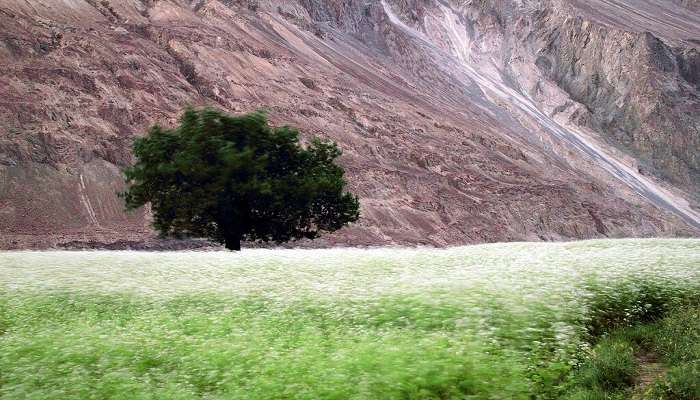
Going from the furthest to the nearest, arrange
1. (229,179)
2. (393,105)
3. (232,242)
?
(393,105) < (232,242) < (229,179)

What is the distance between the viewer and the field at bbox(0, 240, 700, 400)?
11.4 meters

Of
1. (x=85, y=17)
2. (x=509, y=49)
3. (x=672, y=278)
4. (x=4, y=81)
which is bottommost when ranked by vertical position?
(x=672, y=278)

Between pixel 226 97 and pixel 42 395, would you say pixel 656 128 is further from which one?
pixel 42 395

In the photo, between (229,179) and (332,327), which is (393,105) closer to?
(229,179)

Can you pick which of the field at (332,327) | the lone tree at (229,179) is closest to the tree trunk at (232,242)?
the lone tree at (229,179)

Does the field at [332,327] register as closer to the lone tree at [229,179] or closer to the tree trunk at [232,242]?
the lone tree at [229,179]

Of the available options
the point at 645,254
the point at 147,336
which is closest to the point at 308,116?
the point at 645,254

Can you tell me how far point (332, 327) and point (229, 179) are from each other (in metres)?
19.7

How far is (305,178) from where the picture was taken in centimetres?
3503

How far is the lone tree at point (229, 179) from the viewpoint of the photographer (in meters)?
33.2

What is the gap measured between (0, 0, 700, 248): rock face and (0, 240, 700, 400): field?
4272 centimetres

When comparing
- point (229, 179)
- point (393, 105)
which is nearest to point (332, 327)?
point (229, 179)

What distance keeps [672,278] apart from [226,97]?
7812 centimetres

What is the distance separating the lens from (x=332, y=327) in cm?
1455
